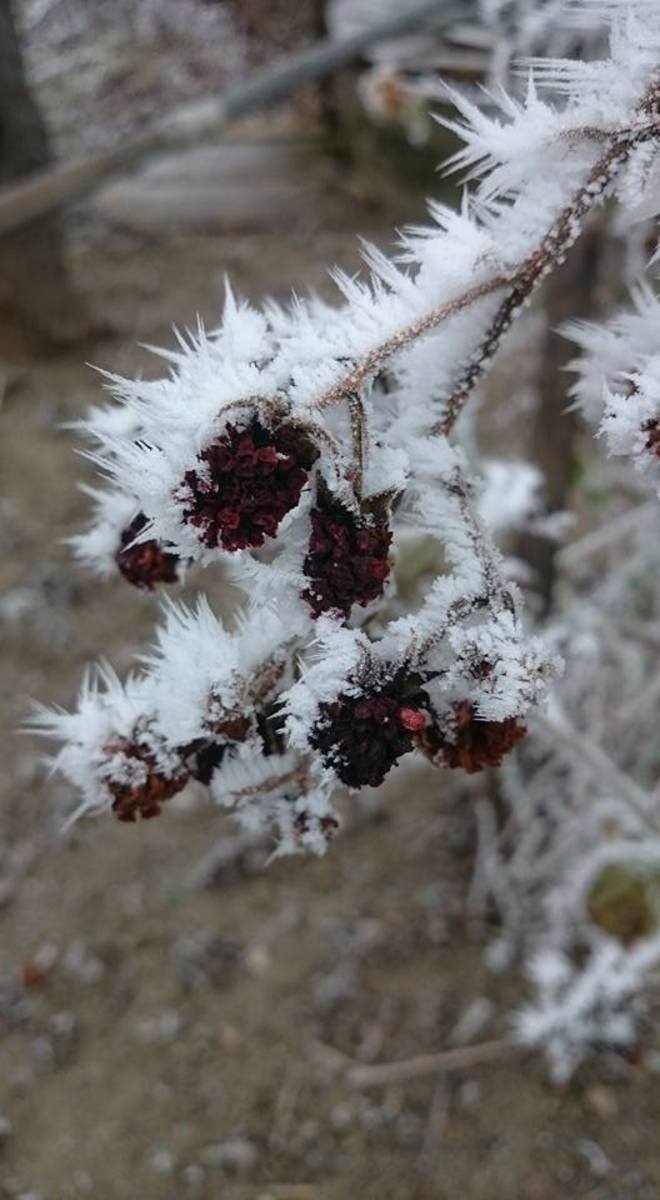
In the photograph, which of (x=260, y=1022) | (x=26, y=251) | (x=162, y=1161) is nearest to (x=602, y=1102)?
(x=260, y=1022)

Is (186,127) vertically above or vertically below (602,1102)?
above

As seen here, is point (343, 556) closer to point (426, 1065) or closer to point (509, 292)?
point (509, 292)

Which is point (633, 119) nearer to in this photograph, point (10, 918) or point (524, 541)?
point (524, 541)

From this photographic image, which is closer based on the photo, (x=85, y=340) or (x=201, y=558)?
(x=201, y=558)

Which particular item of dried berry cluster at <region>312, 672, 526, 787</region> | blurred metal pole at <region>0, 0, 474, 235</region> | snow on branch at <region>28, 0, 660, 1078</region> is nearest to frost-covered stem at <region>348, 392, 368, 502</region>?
snow on branch at <region>28, 0, 660, 1078</region>

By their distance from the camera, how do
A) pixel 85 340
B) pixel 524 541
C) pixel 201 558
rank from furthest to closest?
pixel 85 340, pixel 524 541, pixel 201 558

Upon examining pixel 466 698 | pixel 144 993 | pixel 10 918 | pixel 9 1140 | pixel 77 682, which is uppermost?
pixel 77 682

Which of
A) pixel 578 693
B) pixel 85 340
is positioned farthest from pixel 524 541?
pixel 85 340
